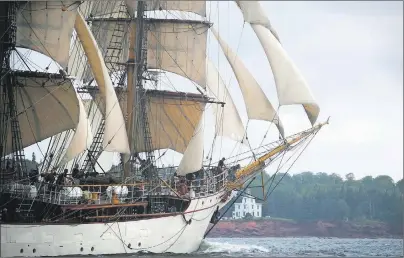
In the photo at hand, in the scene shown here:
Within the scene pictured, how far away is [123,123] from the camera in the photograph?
132 feet

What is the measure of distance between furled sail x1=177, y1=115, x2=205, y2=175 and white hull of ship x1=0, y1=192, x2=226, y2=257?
1751 mm

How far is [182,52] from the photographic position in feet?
159

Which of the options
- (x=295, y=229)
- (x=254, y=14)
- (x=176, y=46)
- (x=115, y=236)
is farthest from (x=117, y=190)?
(x=295, y=229)

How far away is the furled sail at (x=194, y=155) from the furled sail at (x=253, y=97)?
3.36 metres

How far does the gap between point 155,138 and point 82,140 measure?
11.2m

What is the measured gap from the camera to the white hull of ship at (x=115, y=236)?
35.9 m

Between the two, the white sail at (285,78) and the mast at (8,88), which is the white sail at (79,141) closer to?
the mast at (8,88)

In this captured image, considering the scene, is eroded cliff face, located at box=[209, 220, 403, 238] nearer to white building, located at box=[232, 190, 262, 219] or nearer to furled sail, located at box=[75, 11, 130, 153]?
white building, located at box=[232, 190, 262, 219]

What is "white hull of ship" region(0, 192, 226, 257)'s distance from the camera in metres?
35.9

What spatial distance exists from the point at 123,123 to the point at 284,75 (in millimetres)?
6972

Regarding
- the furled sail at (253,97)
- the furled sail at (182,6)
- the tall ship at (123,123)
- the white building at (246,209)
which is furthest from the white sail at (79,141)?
the white building at (246,209)

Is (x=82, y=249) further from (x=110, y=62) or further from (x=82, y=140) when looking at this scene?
(x=110, y=62)

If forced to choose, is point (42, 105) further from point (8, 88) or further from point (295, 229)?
point (295, 229)

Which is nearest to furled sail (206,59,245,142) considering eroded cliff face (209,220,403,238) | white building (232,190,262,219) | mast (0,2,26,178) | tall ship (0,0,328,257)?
tall ship (0,0,328,257)
